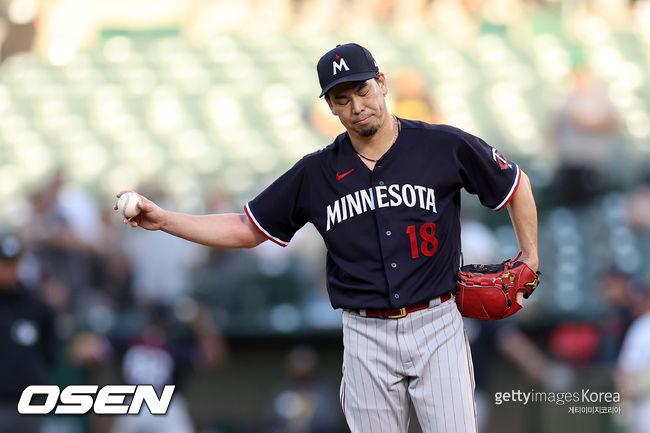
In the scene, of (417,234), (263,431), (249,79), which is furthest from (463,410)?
(249,79)

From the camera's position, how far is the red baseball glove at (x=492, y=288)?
2771mm

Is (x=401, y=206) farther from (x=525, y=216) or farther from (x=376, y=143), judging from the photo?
(x=525, y=216)

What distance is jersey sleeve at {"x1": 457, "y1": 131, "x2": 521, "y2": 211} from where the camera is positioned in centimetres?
272

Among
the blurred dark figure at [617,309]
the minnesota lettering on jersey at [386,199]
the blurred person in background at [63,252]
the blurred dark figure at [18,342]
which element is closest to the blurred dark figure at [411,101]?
the blurred dark figure at [617,309]

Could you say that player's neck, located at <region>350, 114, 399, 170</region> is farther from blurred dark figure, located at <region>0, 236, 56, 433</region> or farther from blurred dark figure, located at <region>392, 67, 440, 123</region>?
blurred dark figure, located at <region>392, 67, 440, 123</region>

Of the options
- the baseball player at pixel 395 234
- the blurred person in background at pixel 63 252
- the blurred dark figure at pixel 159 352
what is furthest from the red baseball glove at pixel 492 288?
the blurred person in background at pixel 63 252

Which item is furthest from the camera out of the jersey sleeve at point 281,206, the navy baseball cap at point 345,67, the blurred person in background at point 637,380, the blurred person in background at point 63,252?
the blurred person in background at point 63,252

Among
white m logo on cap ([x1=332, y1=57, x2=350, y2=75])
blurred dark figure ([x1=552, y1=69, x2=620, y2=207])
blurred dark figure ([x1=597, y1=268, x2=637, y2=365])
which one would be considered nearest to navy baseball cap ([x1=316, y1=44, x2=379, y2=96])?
white m logo on cap ([x1=332, y1=57, x2=350, y2=75])

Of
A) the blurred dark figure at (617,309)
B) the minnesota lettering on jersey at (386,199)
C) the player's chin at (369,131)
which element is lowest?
the blurred dark figure at (617,309)

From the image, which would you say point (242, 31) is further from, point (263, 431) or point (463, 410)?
point (463, 410)

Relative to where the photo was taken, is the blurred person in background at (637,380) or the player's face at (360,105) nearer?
the player's face at (360,105)

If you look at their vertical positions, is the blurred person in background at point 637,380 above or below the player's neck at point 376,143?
below

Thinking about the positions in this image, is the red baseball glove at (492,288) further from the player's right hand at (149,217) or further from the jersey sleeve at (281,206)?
the player's right hand at (149,217)

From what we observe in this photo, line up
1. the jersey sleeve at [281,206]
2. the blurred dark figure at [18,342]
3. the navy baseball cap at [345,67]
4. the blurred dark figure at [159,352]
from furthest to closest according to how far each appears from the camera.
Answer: the blurred dark figure at [159,352] < the blurred dark figure at [18,342] < the jersey sleeve at [281,206] < the navy baseball cap at [345,67]
